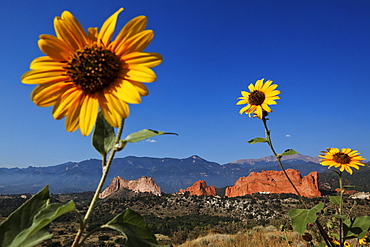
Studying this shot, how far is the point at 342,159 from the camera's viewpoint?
399cm

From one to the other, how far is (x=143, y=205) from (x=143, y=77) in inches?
2856

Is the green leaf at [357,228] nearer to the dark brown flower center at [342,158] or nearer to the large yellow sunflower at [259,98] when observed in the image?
the dark brown flower center at [342,158]

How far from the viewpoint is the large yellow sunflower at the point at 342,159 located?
387 cm

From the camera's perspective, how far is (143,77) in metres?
1.29

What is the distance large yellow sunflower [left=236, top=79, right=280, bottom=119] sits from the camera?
11.1 ft

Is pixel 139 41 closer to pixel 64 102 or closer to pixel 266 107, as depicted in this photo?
pixel 64 102

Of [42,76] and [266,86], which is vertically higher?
[266,86]

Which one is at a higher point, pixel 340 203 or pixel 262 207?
pixel 340 203

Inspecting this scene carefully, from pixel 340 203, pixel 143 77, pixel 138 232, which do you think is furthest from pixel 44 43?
pixel 340 203

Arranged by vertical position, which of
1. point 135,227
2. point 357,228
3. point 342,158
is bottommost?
point 357,228

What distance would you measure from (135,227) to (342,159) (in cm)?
376

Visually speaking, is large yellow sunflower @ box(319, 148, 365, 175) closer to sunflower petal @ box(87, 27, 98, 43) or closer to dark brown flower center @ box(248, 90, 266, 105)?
dark brown flower center @ box(248, 90, 266, 105)

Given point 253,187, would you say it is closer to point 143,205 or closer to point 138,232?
point 143,205

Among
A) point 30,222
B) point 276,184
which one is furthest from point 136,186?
point 30,222
